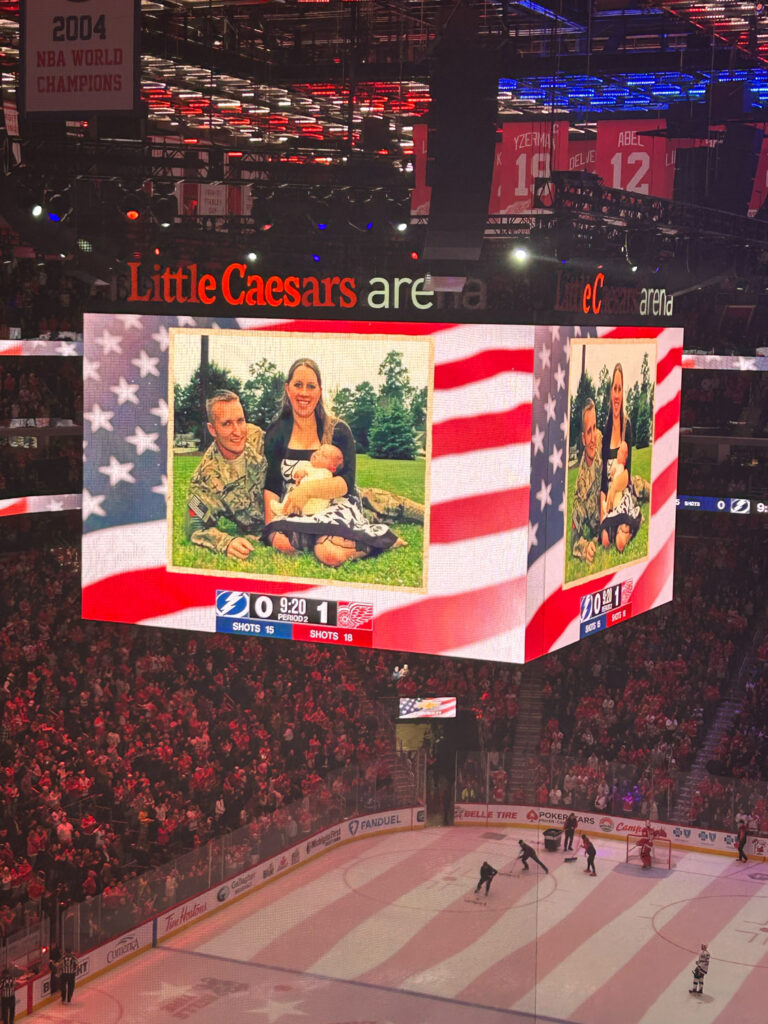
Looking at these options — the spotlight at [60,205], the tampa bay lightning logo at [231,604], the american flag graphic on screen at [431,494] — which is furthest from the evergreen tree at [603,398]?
the spotlight at [60,205]

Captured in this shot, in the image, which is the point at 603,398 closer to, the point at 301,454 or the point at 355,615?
the point at 301,454

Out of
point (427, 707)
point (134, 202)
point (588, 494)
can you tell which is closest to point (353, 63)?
point (134, 202)

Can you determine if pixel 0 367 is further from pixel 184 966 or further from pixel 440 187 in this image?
pixel 440 187

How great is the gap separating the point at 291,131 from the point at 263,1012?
15.9 m

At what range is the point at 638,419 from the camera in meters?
13.2

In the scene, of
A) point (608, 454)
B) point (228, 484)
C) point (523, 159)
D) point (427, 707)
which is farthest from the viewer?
point (427, 707)

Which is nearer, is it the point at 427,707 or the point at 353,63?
the point at 353,63

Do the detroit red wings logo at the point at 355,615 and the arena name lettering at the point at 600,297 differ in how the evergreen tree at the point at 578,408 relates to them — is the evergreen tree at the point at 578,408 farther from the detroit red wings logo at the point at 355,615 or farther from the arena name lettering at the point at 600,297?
the detroit red wings logo at the point at 355,615

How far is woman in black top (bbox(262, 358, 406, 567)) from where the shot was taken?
39.2 ft

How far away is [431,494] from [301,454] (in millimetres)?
1126

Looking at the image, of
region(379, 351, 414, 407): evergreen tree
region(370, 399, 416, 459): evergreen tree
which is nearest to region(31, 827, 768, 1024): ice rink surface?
region(370, 399, 416, 459): evergreen tree

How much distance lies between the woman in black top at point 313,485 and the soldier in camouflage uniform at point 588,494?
153 centimetres

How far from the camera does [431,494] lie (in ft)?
38.9

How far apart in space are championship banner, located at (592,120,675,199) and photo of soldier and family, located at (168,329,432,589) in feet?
21.4
